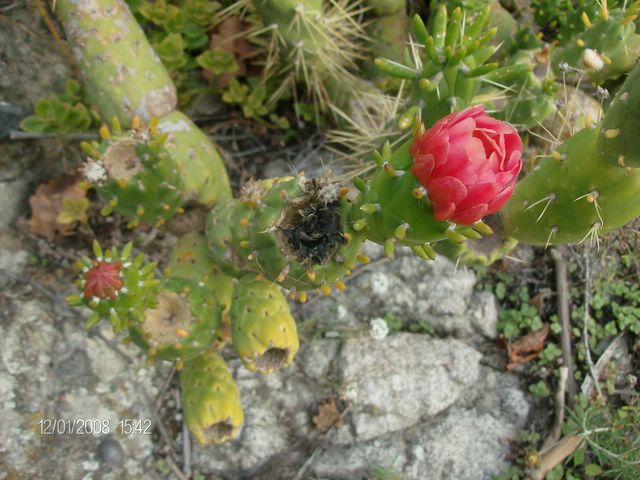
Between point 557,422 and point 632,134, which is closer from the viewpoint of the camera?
point 632,134

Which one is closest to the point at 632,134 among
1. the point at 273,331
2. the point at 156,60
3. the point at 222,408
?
the point at 273,331

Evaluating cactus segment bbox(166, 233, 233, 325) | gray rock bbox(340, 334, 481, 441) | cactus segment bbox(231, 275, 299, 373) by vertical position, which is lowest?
gray rock bbox(340, 334, 481, 441)

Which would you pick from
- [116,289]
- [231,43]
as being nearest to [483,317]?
[116,289]

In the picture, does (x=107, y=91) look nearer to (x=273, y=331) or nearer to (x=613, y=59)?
(x=273, y=331)

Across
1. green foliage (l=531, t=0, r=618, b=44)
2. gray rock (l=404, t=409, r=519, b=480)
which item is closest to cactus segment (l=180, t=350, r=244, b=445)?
gray rock (l=404, t=409, r=519, b=480)

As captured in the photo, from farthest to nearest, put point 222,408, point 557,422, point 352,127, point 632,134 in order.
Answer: point 352,127 → point 557,422 → point 222,408 → point 632,134

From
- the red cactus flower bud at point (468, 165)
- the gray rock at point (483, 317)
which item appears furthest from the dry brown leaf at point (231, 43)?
the red cactus flower bud at point (468, 165)

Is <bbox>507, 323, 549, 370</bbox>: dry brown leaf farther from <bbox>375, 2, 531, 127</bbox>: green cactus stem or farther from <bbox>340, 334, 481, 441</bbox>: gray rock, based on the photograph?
<bbox>375, 2, 531, 127</bbox>: green cactus stem

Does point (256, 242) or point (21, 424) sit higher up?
point (256, 242)
